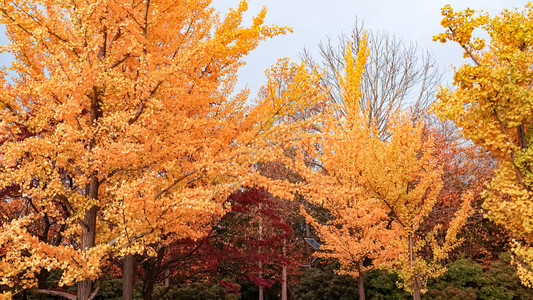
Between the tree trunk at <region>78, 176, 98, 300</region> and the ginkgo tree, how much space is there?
16.4 ft

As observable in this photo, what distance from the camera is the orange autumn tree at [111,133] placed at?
12.2ft

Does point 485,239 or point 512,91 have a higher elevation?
point 512,91

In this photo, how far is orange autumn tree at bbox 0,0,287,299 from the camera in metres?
3.72

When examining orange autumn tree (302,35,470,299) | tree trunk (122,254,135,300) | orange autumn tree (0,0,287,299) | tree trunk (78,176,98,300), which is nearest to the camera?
orange autumn tree (0,0,287,299)

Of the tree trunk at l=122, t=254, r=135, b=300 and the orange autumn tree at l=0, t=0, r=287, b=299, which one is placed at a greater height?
the orange autumn tree at l=0, t=0, r=287, b=299

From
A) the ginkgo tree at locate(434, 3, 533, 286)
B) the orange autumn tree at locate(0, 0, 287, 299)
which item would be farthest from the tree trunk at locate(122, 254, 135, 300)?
the ginkgo tree at locate(434, 3, 533, 286)

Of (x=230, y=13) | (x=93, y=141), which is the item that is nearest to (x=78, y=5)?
(x=93, y=141)

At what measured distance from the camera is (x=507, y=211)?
5.24m

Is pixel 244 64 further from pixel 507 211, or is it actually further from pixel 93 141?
pixel 507 211

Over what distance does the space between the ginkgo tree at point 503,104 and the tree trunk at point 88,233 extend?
4993 mm

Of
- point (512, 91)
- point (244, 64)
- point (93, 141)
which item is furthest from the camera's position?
point (244, 64)

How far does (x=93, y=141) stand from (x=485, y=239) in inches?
671

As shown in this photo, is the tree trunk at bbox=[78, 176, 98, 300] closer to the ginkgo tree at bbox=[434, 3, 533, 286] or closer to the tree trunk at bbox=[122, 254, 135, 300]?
the tree trunk at bbox=[122, 254, 135, 300]

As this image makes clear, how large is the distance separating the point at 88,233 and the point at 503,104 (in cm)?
560
